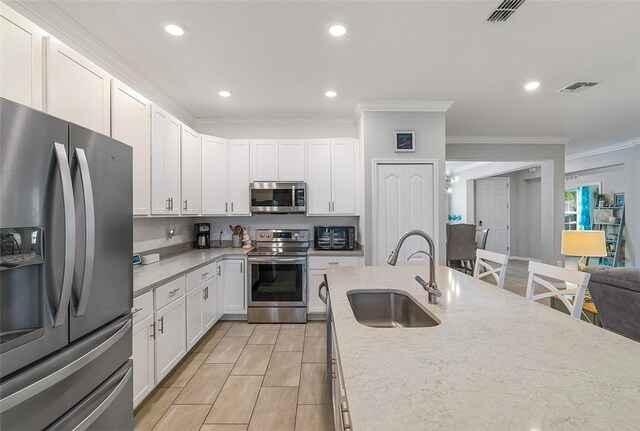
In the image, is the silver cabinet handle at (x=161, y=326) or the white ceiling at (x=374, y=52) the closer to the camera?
the white ceiling at (x=374, y=52)

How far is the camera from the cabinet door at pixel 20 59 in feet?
4.26

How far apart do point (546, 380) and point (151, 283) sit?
216 cm

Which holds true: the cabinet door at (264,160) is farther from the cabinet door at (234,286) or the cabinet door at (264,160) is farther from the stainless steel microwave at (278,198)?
the cabinet door at (234,286)

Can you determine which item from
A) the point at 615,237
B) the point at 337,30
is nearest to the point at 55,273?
the point at 337,30

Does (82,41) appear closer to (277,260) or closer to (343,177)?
(277,260)

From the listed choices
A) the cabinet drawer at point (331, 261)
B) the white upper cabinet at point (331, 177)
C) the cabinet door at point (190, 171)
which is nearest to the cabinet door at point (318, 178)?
the white upper cabinet at point (331, 177)

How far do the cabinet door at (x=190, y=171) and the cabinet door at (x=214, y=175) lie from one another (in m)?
0.13

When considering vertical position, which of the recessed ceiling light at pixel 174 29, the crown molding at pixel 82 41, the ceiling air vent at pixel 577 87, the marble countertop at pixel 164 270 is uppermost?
the ceiling air vent at pixel 577 87

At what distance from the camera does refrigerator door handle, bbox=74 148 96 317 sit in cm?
117

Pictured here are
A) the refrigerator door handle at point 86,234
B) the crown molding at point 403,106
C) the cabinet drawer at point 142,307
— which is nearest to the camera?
the refrigerator door handle at point 86,234

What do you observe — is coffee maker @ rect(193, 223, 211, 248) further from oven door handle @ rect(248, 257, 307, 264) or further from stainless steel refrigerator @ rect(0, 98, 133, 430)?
stainless steel refrigerator @ rect(0, 98, 133, 430)

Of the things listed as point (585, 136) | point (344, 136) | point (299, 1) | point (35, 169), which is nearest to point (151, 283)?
point (35, 169)

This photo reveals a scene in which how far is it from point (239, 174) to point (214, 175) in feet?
1.04

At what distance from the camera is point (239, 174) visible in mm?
3887
